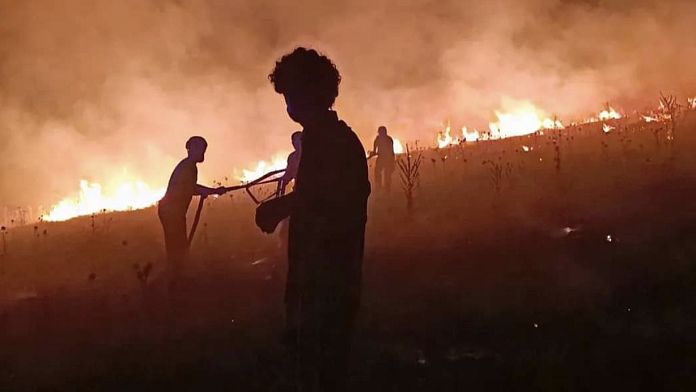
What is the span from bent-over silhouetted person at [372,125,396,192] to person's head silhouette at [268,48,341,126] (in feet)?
42.5

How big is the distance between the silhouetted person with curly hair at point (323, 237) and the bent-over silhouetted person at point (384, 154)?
13.1 meters

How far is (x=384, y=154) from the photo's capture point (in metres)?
16.8

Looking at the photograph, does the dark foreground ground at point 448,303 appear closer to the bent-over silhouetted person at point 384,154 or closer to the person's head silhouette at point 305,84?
the bent-over silhouetted person at point 384,154

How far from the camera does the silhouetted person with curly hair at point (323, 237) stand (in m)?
2.87

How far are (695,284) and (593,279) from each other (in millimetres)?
1158

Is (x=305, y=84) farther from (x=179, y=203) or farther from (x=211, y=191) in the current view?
(x=179, y=203)

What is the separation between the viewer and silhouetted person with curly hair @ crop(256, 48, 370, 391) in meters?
2.87

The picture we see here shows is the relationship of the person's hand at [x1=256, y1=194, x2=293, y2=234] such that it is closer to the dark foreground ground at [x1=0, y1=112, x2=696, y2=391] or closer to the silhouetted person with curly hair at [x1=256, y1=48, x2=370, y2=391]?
the silhouetted person with curly hair at [x1=256, y1=48, x2=370, y2=391]

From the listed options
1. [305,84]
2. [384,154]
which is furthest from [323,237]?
[384,154]

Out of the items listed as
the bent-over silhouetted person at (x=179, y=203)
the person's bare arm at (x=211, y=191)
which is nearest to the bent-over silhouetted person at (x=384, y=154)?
the bent-over silhouetted person at (x=179, y=203)

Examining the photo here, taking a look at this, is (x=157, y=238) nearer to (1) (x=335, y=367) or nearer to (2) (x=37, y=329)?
(2) (x=37, y=329)

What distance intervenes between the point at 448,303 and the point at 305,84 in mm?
4995

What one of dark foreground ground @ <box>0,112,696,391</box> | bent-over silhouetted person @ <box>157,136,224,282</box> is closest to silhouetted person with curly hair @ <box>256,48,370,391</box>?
dark foreground ground @ <box>0,112,696,391</box>

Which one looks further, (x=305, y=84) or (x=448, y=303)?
(x=448, y=303)
